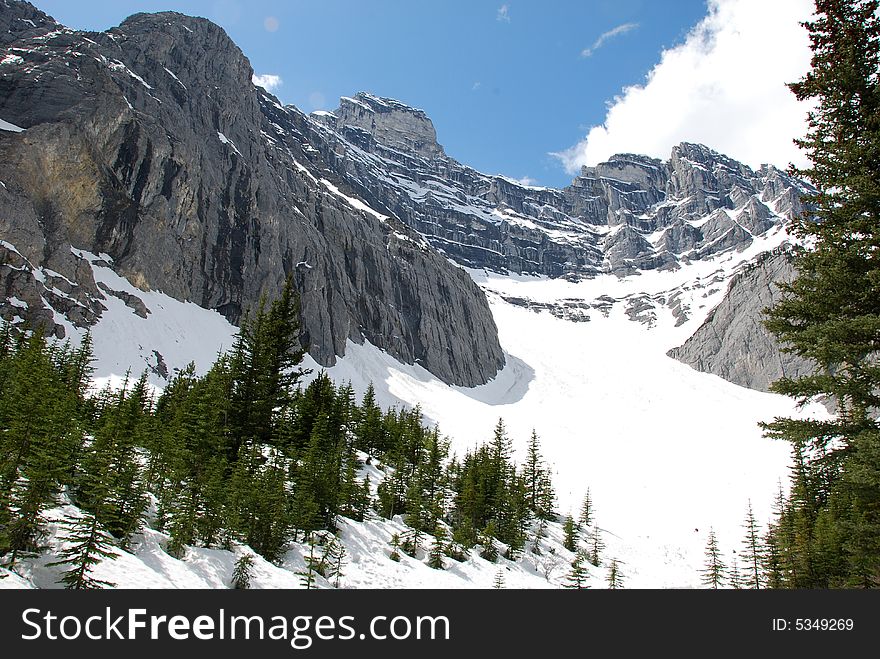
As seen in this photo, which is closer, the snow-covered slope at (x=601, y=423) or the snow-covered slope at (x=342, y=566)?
the snow-covered slope at (x=342, y=566)

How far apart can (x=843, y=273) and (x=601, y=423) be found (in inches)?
3500

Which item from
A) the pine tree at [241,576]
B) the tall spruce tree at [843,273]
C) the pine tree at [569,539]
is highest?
the tall spruce tree at [843,273]

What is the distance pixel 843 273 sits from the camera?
428 inches

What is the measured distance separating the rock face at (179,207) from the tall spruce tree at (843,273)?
5588 cm

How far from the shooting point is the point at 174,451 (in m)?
16.7

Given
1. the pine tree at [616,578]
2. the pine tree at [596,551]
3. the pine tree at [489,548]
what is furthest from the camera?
the pine tree at [596,551]

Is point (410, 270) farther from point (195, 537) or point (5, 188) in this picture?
point (195, 537)

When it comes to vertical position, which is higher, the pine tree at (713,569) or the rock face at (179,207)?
the rock face at (179,207)

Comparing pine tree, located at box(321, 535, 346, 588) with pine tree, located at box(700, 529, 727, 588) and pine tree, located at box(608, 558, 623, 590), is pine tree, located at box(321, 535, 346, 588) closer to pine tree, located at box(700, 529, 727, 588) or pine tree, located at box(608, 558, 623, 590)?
pine tree, located at box(608, 558, 623, 590)

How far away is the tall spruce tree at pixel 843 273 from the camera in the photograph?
10.6 metres

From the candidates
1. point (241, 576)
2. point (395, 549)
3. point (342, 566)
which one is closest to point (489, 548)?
point (395, 549)

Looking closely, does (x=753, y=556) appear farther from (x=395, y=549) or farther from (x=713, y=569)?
(x=395, y=549)

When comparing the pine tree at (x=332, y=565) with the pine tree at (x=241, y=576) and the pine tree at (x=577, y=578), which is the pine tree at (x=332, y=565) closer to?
the pine tree at (x=241, y=576)

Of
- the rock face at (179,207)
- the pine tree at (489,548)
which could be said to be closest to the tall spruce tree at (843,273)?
the pine tree at (489,548)
